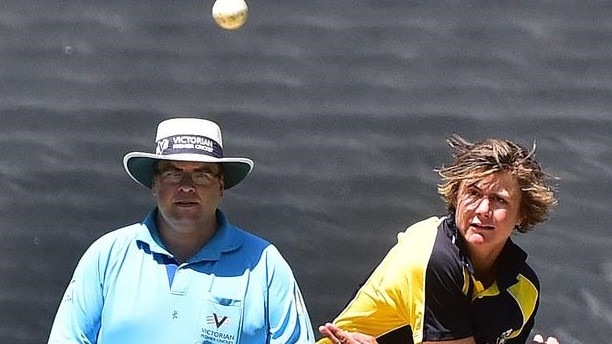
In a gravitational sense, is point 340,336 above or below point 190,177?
below

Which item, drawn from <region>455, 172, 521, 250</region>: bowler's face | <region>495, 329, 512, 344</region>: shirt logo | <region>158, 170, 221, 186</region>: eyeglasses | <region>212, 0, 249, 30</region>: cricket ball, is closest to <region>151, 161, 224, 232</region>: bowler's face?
<region>158, 170, 221, 186</region>: eyeglasses

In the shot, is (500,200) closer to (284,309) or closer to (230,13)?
(284,309)

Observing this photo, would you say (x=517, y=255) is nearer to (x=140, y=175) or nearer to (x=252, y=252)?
(x=252, y=252)

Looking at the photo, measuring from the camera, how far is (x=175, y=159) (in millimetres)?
2691

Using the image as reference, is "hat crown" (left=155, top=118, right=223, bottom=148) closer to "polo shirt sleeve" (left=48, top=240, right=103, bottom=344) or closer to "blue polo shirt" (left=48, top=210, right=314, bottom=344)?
"blue polo shirt" (left=48, top=210, right=314, bottom=344)

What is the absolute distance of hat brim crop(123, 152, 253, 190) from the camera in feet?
8.85

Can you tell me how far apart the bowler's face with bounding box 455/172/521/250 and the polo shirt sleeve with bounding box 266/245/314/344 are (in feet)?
1.71

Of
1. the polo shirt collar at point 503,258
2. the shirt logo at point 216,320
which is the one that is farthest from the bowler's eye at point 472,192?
the shirt logo at point 216,320

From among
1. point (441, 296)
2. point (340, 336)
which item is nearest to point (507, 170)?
point (441, 296)

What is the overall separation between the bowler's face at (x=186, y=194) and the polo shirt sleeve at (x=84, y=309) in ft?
0.82

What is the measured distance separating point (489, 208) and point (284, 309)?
644 millimetres

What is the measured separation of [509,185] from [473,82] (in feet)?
1.96

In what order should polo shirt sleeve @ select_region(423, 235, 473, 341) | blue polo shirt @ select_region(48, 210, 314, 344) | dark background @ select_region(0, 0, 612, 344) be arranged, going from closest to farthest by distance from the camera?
1. polo shirt sleeve @ select_region(423, 235, 473, 341)
2. blue polo shirt @ select_region(48, 210, 314, 344)
3. dark background @ select_region(0, 0, 612, 344)

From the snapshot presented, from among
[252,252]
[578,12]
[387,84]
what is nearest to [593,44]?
[578,12]
